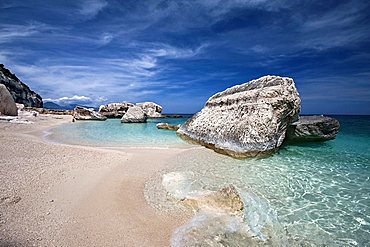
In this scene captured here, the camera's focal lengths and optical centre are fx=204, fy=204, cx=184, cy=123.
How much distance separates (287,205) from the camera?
5.64m

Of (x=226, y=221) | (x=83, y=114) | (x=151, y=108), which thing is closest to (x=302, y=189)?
(x=226, y=221)

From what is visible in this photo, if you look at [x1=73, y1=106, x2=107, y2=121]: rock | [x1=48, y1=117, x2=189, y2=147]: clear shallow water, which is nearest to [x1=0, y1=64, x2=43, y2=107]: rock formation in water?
[x1=73, y1=106, x2=107, y2=121]: rock

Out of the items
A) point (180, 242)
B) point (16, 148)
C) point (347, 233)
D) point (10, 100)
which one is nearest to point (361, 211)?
point (347, 233)

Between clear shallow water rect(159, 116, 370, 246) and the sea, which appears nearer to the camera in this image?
the sea

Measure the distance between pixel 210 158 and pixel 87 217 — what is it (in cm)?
696

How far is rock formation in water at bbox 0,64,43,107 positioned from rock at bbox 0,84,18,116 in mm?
48029

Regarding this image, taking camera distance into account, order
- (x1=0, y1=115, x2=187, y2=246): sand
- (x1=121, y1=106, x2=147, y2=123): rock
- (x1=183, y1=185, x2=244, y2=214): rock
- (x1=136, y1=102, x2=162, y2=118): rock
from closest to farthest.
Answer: (x1=0, y1=115, x2=187, y2=246): sand < (x1=183, y1=185, x2=244, y2=214): rock < (x1=121, y1=106, x2=147, y2=123): rock < (x1=136, y1=102, x2=162, y2=118): rock

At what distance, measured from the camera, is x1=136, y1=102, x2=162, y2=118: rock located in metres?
61.2

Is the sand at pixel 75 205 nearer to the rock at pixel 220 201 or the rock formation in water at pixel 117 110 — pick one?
the rock at pixel 220 201

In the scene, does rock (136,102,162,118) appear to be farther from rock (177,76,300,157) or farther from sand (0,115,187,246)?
sand (0,115,187,246)

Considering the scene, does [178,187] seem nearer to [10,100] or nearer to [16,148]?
[16,148]

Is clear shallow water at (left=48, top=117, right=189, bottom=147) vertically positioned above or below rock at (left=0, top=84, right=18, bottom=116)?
below

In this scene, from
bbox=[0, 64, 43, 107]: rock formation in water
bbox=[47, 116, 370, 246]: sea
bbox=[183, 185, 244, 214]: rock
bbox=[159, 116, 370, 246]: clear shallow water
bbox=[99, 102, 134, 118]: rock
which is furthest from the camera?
bbox=[0, 64, 43, 107]: rock formation in water

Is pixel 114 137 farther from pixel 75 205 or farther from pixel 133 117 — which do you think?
pixel 133 117
